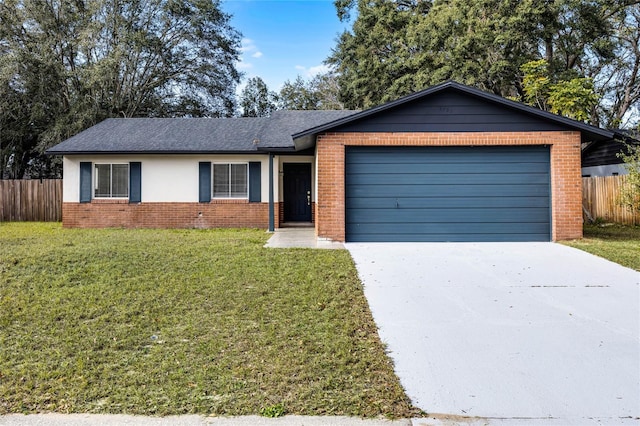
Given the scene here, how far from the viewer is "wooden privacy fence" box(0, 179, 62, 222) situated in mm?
17828

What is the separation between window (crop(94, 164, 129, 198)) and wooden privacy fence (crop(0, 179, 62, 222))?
440 centimetres

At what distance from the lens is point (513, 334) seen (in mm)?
4441

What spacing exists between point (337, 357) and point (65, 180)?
47.1ft

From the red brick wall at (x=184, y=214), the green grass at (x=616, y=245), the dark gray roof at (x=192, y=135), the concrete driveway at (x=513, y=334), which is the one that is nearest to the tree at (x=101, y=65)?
the dark gray roof at (x=192, y=135)

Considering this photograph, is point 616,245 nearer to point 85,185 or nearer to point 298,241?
point 298,241

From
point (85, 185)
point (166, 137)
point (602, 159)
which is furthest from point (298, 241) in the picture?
point (602, 159)

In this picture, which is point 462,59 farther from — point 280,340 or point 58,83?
point 58,83

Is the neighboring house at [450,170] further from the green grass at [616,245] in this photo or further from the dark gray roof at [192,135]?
the dark gray roof at [192,135]

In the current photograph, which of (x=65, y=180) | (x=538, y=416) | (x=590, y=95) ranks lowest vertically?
(x=538, y=416)

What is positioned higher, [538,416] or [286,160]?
[286,160]

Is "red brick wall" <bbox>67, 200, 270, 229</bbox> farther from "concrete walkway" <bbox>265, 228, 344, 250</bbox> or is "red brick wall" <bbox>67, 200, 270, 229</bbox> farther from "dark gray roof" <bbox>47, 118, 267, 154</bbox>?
"concrete walkway" <bbox>265, 228, 344, 250</bbox>

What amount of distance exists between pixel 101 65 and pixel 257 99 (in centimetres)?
1429

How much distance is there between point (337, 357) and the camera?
12.3ft

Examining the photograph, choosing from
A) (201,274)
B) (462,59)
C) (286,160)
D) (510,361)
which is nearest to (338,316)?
(510,361)
